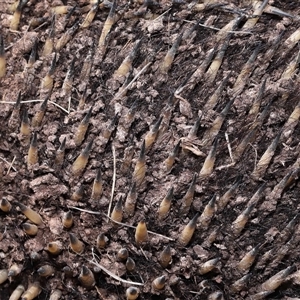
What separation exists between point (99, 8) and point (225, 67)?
0.54 meters

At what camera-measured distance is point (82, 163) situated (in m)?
2.39

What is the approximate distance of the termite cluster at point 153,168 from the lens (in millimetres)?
2334

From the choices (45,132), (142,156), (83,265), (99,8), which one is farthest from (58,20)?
(83,265)

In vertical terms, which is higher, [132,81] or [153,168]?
[132,81]

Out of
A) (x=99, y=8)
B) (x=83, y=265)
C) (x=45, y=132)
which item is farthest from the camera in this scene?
(x=99, y=8)

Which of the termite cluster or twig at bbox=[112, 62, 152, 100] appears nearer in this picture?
the termite cluster

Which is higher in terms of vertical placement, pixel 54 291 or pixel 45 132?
pixel 45 132

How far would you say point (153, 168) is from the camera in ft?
7.90

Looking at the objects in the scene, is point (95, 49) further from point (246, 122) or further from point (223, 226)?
point (223, 226)

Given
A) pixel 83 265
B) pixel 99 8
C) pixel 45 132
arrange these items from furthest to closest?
pixel 99 8 → pixel 45 132 → pixel 83 265

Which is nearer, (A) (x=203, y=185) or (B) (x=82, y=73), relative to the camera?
(A) (x=203, y=185)

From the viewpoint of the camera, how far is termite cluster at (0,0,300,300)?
7.66 ft

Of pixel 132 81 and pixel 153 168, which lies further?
pixel 132 81

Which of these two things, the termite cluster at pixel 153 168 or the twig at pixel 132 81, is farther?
the twig at pixel 132 81
